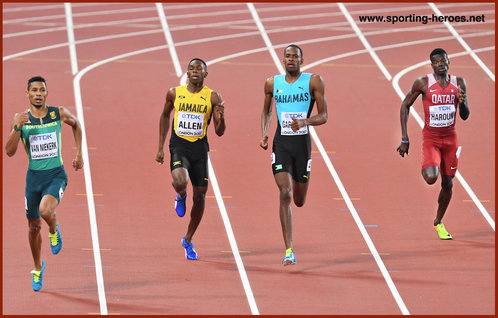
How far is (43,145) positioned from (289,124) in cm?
254

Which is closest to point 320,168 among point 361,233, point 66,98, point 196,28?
point 361,233

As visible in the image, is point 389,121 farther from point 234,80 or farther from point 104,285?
point 104,285

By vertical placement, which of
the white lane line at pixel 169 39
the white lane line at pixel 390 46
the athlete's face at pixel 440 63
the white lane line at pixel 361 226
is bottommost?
the white lane line at pixel 361 226

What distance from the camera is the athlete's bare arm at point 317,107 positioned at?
36.3 ft

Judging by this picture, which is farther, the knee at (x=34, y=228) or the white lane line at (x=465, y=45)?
the white lane line at (x=465, y=45)

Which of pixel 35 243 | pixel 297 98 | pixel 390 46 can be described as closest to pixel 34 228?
pixel 35 243

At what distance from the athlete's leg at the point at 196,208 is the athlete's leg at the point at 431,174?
2512mm

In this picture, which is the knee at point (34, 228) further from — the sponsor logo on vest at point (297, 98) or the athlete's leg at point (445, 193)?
the athlete's leg at point (445, 193)

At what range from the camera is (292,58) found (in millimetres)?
11344

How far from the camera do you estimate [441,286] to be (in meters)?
11.0

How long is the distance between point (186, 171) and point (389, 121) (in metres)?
6.52

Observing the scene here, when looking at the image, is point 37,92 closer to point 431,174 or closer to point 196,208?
point 196,208

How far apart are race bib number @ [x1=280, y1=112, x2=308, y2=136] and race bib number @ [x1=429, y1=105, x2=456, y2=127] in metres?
1.72

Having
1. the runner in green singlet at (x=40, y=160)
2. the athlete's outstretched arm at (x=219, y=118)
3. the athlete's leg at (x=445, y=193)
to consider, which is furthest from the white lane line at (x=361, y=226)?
the runner in green singlet at (x=40, y=160)
